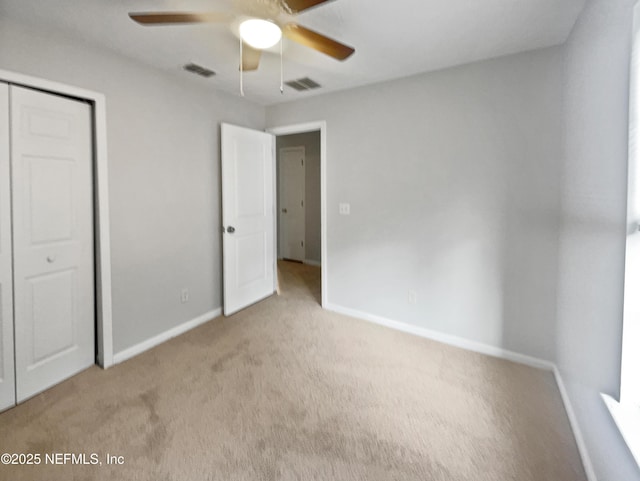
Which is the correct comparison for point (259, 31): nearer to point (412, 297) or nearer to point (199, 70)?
point (199, 70)

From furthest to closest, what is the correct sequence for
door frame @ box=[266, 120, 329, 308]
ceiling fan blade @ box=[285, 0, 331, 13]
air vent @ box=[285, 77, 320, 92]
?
1. door frame @ box=[266, 120, 329, 308]
2. air vent @ box=[285, 77, 320, 92]
3. ceiling fan blade @ box=[285, 0, 331, 13]

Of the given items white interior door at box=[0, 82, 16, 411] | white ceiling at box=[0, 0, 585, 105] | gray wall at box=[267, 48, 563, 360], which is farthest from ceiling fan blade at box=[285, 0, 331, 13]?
white interior door at box=[0, 82, 16, 411]

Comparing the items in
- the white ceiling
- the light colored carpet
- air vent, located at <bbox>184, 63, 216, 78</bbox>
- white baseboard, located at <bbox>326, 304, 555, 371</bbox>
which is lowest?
the light colored carpet

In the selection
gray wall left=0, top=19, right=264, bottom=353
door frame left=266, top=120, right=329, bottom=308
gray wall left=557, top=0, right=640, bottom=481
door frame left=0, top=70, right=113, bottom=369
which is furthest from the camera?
door frame left=266, top=120, right=329, bottom=308

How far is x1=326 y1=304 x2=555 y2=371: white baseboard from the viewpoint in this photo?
234 centimetres

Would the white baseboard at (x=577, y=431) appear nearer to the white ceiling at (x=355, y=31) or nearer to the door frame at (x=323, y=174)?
the door frame at (x=323, y=174)

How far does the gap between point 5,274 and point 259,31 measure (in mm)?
2033

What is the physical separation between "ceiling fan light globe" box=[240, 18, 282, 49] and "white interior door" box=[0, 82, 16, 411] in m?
1.46

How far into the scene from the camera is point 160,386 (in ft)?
6.88

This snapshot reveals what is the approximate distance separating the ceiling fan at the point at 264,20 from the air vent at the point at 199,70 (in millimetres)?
933


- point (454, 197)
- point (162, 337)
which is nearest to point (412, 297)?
point (454, 197)

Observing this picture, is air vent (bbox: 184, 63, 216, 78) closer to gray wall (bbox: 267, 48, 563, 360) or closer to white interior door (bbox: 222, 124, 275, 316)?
white interior door (bbox: 222, 124, 275, 316)

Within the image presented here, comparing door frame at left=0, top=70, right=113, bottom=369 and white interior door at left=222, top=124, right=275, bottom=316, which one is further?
white interior door at left=222, top=124, right=275, bottom=316

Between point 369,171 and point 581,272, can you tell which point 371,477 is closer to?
point 581,272
